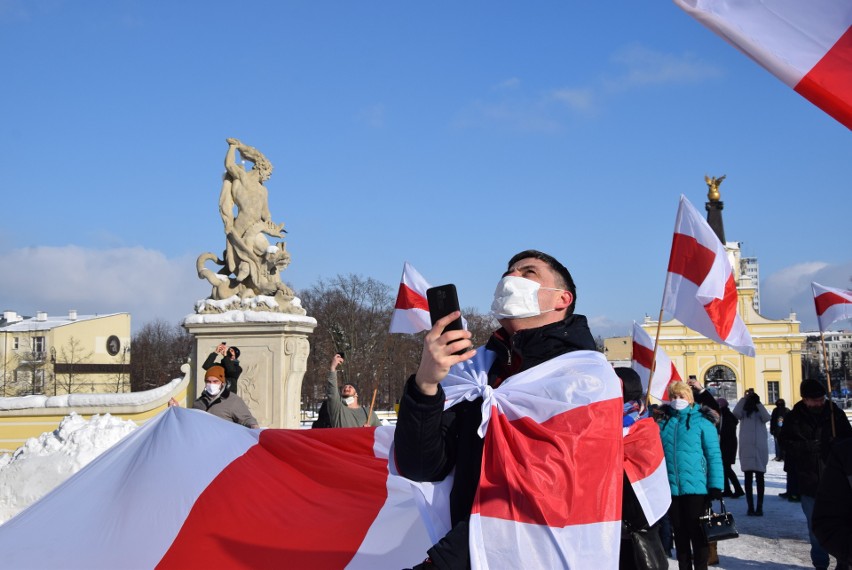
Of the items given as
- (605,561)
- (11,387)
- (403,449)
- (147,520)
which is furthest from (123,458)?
(11,387)

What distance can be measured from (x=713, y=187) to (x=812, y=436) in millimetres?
82230

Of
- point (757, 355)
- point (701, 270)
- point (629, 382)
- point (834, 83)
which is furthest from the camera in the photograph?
point (757, 355)

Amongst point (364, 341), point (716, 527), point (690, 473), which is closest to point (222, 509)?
point (690, 473)

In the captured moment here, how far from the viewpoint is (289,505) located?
234 inches

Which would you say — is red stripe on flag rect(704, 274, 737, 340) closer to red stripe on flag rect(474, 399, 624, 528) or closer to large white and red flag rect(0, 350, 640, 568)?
large white and red flag rect(0, 350, 640, 568)

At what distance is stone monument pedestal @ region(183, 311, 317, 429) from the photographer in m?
15.3

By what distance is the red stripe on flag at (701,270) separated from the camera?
9.88 meters

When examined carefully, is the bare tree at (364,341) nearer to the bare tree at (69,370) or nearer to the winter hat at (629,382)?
the bare tree at (69,370)

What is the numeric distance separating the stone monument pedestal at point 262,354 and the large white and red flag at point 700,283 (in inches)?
287

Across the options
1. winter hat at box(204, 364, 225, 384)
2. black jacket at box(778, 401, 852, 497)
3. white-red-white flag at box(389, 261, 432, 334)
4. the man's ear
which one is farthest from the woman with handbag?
the man's ear

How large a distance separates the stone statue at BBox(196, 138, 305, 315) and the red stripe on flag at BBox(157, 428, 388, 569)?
9.36 meters

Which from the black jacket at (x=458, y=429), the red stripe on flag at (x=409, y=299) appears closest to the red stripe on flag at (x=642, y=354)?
the red stripe on flag at (x=409, y=299)

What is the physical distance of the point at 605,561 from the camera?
309 cm

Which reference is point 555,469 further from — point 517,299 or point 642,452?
point 642,452
